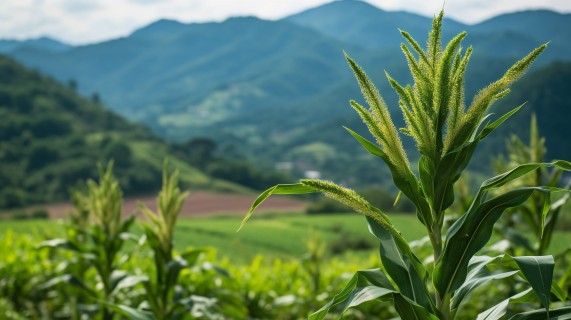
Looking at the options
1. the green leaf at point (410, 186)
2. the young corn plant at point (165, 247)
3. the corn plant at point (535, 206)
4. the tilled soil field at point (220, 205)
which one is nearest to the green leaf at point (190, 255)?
the young corn plant at point (165, 247)

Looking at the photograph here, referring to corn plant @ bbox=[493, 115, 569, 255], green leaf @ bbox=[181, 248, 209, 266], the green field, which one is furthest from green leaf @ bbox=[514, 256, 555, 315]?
the green field

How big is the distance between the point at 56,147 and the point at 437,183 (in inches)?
2673

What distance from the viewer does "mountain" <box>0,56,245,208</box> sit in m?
59.1

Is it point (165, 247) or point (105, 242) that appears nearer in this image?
point (165, 247)

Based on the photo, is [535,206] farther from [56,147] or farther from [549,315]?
[56,147]

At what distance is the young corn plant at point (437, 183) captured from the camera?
188 cm

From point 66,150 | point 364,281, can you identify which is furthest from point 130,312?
point 66,150

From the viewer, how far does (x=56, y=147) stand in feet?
214

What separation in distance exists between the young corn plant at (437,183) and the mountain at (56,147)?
174 ft

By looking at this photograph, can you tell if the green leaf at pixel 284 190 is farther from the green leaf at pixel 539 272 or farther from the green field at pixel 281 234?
the green field at pixel 281 234

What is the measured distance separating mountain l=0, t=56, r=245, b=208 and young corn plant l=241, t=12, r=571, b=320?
53.0 m

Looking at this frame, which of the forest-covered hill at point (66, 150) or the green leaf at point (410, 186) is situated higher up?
the green leaf at point (410, 186)

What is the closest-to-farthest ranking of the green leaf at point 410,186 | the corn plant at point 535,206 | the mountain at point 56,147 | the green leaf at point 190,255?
1. the green leaf at point 410,186
2. the corn plant at point 535,206
3. the green leaf at point 190,255
4. the mountain at point 56,147

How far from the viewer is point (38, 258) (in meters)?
6.64
